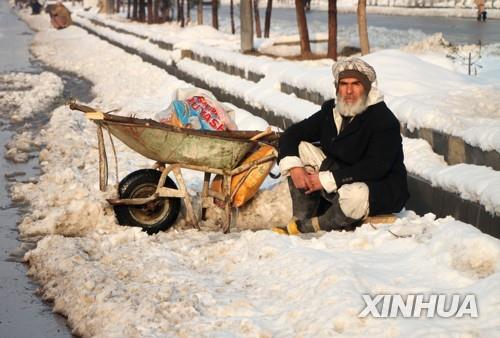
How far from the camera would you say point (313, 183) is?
21.4 feet

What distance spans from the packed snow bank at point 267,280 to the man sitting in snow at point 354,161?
21 cm

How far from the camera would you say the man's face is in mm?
6352

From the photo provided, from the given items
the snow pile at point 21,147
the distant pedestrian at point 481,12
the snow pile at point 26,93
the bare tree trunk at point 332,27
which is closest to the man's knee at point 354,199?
the snow pile at point 21,147

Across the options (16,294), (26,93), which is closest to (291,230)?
(16,294)

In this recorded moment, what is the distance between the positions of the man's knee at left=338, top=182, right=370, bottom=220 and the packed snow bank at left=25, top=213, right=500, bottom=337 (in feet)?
0.47

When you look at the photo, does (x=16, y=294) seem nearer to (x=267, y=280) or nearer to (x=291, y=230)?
(x=267, y=280)

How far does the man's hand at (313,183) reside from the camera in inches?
255

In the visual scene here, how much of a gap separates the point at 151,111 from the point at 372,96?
811 centimetres

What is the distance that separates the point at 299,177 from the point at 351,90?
760mm

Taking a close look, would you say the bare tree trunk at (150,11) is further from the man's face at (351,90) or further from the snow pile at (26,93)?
the man's face at (351,90)

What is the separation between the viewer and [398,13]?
48219 mm

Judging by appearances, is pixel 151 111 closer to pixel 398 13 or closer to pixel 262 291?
pixel 262 291

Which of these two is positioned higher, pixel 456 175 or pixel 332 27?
pixel 332 27

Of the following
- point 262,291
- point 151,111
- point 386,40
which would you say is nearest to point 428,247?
point 262,291
